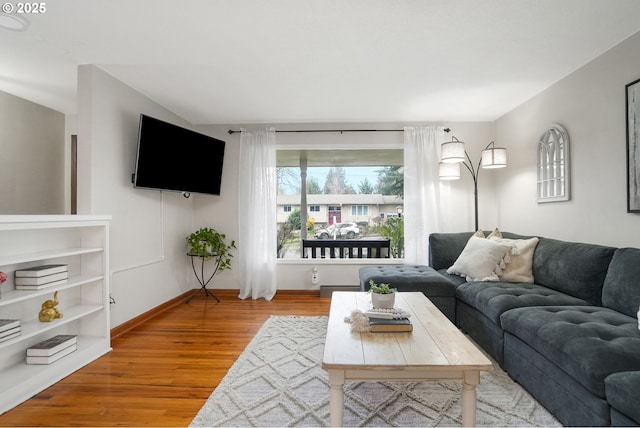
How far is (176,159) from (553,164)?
3.92m

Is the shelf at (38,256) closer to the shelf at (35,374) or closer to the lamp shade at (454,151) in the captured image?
the shelf at (35,374)

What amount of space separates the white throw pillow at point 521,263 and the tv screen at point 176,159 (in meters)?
3.48

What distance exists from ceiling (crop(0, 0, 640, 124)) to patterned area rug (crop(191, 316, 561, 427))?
228 cm

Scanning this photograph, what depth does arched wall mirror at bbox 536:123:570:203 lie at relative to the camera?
3.03 m

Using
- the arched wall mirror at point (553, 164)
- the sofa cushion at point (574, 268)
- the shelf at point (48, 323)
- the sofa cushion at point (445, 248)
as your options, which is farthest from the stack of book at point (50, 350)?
the arched wall mirror at point (553, 164)

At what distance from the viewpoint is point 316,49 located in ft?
8.27

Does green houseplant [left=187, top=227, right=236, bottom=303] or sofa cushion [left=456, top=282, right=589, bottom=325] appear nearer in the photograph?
sofa cushion [left=456, top=282, right=589, bottom=325]

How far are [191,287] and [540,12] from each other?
465 centimetres

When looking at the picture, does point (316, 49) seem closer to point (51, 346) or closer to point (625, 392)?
point (625, 392)

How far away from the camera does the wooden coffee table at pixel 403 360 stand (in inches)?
57.8

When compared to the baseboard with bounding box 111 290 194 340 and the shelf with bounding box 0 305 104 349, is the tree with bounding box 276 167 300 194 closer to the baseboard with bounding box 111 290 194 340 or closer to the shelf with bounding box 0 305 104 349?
the baseboard with bounding box 111 290 194 340

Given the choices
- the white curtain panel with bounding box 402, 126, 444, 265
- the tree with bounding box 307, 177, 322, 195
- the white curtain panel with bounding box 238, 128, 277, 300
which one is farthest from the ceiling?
the tree with bounding box 307, 177, 322, 195

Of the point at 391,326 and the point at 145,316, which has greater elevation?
the point at 391,326

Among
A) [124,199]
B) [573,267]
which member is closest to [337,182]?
[124,199]
